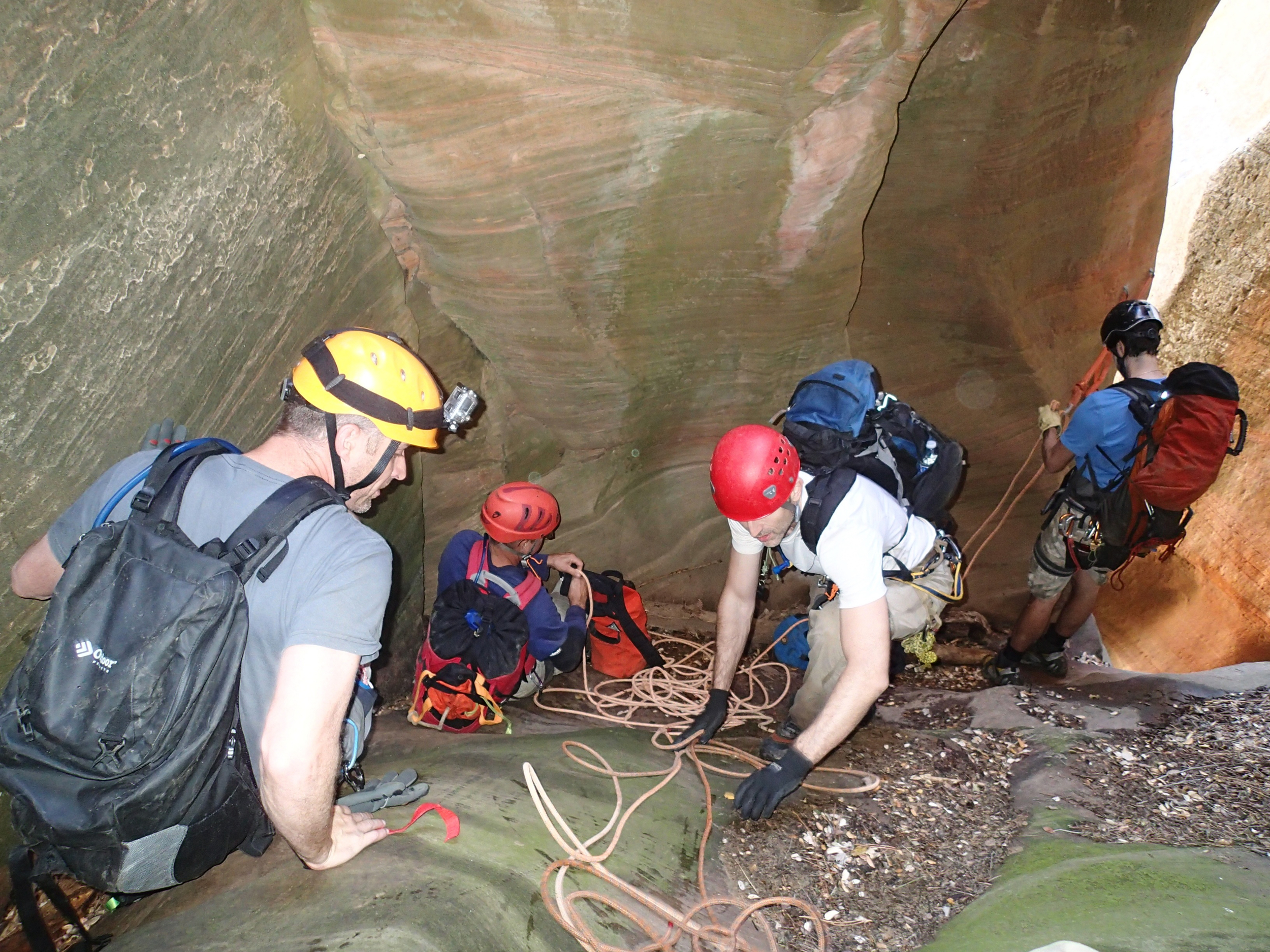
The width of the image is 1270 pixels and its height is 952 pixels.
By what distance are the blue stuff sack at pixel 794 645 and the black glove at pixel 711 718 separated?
42.1 inches

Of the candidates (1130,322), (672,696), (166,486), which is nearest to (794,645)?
(672,696)

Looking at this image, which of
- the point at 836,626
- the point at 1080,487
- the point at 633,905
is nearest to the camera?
the point at 633,905

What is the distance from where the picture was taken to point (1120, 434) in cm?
403

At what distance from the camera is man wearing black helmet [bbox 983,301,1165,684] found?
405 centimetres

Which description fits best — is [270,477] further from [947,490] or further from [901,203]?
[901,203]

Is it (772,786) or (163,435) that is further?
(772,786)

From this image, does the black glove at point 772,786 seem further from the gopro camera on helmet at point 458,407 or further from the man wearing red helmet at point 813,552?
the gopro camera on helmet at point 458,407

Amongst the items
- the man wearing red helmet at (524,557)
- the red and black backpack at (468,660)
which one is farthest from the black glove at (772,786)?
the man wearing red helmet at (524,557)

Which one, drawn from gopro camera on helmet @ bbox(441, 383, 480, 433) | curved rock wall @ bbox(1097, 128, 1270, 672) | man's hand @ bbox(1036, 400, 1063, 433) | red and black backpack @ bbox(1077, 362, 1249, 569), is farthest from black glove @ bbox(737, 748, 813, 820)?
curved rock wall @ bbox(1097, 128, 1270, 672)

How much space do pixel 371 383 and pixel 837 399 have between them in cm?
195

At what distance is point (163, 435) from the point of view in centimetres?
243

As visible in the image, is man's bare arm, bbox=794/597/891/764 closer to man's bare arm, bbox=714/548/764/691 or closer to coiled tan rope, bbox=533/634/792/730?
man's bare arm, bbox=714/548/764/691

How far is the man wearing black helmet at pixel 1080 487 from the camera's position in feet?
13.3

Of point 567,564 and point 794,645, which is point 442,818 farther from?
point 794,645
